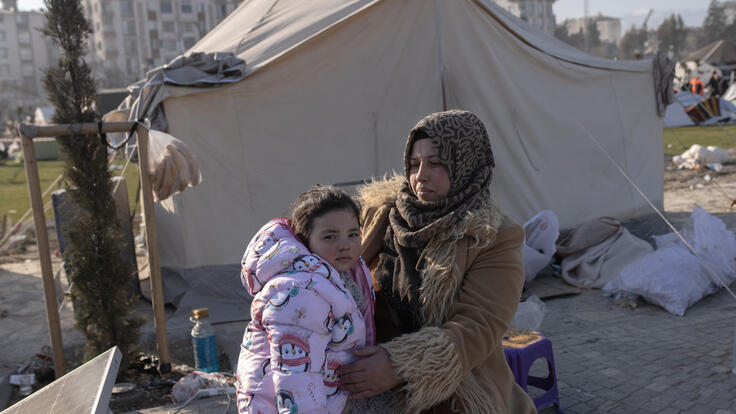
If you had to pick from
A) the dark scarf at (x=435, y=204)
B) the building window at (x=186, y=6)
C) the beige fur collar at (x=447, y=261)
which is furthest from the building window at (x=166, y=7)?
the beige fur collar at (x=447, y=261)

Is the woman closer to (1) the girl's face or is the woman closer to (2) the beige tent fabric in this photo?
(1) the girl's face

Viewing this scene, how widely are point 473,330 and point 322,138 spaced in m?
4.45

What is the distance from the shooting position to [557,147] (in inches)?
277

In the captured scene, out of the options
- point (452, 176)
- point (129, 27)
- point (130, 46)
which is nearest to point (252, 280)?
point (452, 176)

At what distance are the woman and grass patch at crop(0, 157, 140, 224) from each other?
8.62 m

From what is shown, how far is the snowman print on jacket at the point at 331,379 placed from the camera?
1.74 meters

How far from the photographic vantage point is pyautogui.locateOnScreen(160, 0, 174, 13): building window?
72.1 meters

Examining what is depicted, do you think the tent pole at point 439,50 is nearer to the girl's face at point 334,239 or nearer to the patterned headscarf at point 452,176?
the patterned headscarf at point 452,176

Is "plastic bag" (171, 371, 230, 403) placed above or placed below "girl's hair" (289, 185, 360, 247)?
below

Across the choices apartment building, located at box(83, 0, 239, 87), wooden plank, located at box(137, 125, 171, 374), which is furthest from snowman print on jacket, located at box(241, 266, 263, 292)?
apartment building, located at box(83, 0, 239, 87)

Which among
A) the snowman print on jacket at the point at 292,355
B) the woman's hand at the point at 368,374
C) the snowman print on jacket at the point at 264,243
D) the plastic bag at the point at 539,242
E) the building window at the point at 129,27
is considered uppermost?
the building window at the point at 129,27

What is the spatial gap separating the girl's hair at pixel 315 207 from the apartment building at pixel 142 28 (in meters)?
75.2

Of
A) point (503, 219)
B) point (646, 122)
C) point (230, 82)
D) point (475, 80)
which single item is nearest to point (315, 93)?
point (230, 82)

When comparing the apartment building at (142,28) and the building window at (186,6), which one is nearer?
the apartment building at (142,28)
